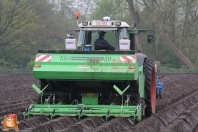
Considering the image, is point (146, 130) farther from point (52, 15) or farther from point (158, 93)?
point (52, 15)

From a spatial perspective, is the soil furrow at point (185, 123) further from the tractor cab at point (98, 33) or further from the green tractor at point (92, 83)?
the tractor cab at point (98, 33)

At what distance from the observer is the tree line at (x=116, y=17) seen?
3818cm

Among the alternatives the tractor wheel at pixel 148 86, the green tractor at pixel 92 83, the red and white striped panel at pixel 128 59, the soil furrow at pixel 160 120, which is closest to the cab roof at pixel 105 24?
the green tractor at pixel 92 83

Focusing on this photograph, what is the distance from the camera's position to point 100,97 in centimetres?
1004

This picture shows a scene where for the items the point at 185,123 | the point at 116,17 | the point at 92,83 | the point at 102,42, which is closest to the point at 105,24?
the point at 102,42

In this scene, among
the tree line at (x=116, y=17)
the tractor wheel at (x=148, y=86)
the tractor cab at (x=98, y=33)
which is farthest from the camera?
the tree line at (x=116, y=17)

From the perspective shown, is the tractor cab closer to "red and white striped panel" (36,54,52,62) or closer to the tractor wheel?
the tractor wheel

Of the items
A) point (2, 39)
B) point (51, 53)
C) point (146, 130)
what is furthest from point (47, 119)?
point (2, 39)

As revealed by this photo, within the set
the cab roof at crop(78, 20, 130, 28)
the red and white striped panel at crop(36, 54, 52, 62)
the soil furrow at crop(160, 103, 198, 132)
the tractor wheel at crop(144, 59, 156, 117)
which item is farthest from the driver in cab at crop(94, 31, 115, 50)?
the soil furrow at crop(160, 103, 198, 132)

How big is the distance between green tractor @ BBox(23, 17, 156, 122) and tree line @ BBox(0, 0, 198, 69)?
25.9 meters

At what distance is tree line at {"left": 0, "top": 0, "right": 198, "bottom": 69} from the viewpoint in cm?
3818

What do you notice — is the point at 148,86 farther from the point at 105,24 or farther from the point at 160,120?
the point at 105,24

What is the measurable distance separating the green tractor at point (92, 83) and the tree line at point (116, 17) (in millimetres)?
25857

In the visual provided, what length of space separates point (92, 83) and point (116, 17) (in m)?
41.2
